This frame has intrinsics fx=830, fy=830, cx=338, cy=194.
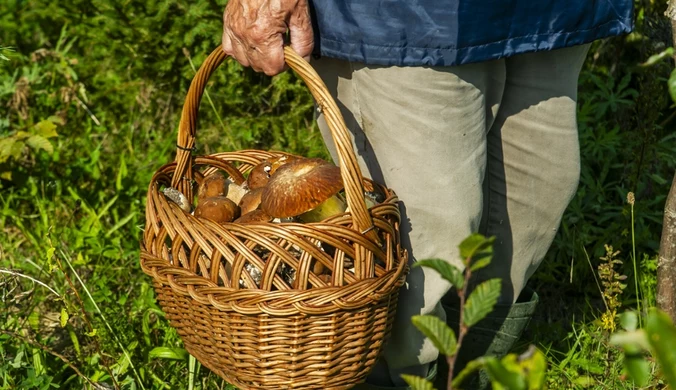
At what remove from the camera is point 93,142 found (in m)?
3.68

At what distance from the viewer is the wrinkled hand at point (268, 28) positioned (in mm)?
1715

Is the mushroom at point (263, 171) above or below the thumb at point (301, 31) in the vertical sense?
below

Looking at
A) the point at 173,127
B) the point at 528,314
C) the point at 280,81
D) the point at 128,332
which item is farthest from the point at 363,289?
the point at 173,127

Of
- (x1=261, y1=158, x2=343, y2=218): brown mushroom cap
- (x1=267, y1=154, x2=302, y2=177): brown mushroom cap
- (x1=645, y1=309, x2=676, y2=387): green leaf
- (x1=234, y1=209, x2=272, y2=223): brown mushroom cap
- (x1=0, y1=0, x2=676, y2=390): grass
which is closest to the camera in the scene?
(x1=645, y1=309, x2=676, y2=387): green leaf

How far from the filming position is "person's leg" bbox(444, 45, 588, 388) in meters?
1.99

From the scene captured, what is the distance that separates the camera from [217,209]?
1819 millimetres

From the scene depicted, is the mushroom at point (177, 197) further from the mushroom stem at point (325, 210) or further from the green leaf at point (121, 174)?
the green leaf at point (121, 174)

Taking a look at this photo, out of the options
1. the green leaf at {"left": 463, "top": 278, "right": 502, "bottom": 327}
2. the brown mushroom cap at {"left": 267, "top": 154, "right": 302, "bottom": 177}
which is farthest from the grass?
the green leaf at {"left": 463, "top": 278, "right": 502, "bottom": 327}

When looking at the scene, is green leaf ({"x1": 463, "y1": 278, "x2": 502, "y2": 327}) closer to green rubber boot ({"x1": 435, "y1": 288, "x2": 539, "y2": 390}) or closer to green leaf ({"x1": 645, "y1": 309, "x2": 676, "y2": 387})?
green leaf ({"x1": 645, "y1": 309, "x2": 676, "y2": 387})

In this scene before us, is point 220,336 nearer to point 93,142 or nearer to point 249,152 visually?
point 249,152

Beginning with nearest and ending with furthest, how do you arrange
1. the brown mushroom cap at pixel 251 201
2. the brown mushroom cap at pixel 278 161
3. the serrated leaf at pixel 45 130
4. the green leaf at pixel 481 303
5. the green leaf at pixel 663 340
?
the green leaf at pixel 663 340
the green leaf at pixel 481 303
the brown mushroom cap at pixel 251 201
the brown mushroom cap at pixel 278 161
the serrated leaf at pixel 45 130

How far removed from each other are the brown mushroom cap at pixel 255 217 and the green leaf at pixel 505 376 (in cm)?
106

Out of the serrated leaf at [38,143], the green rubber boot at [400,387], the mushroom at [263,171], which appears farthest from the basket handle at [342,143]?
the serrated leaf at [38,143]

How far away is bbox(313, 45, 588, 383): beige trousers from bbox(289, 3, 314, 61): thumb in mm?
124
